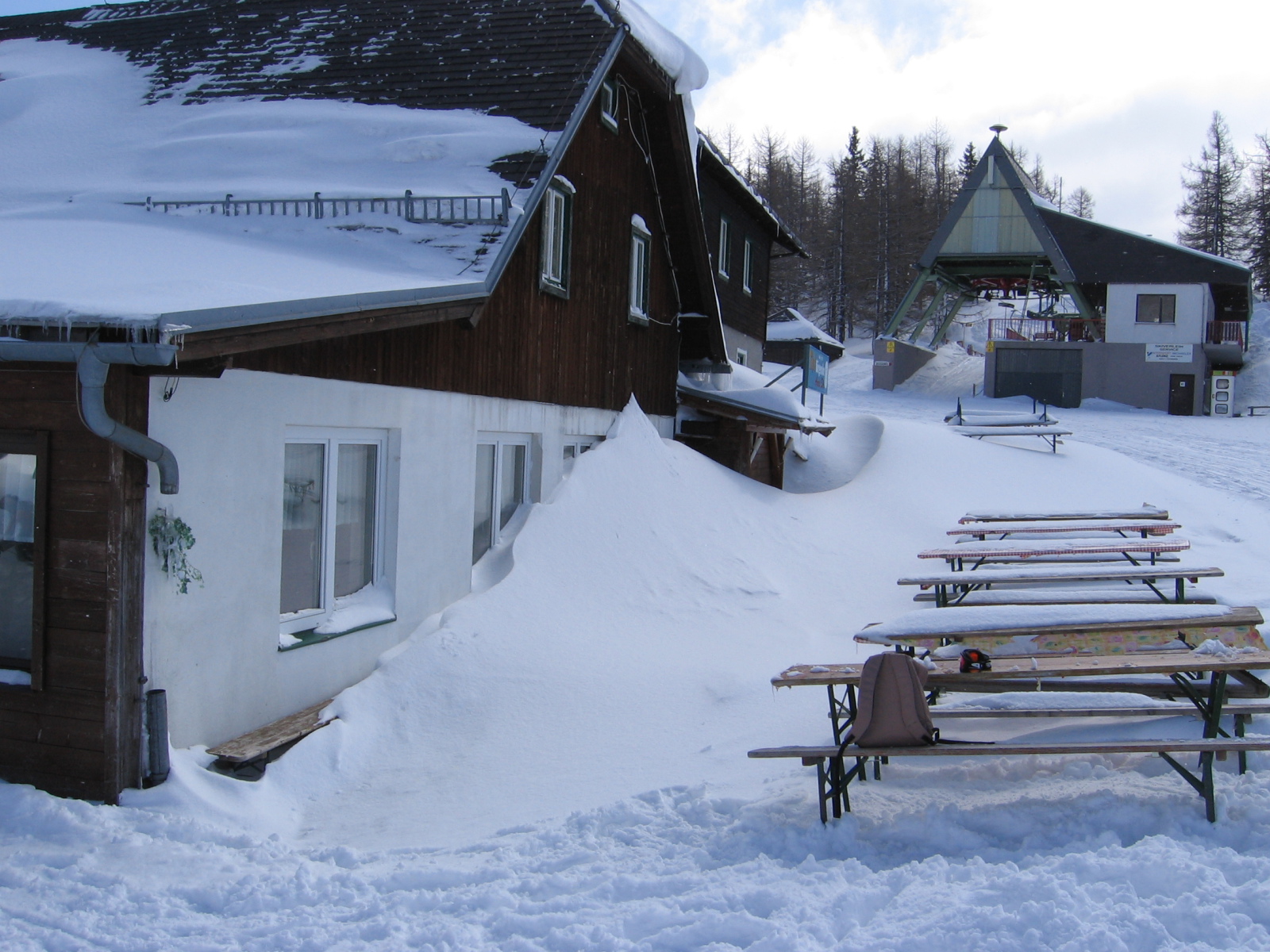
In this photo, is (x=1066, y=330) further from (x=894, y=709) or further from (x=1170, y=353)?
(x=894, y=709)

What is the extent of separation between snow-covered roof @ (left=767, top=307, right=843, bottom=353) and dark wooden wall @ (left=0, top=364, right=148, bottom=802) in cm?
3398

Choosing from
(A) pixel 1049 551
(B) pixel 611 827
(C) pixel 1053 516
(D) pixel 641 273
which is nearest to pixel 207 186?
(D) pixel 641 273

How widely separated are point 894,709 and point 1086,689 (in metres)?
1.76

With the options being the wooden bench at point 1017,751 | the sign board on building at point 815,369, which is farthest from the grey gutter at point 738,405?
the wooden bench at point 1017,751

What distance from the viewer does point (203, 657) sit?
5449mm

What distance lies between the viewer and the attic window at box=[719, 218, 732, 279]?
938 inches

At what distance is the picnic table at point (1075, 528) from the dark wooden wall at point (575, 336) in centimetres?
459

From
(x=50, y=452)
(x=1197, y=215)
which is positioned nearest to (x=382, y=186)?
(x=50, y=452)

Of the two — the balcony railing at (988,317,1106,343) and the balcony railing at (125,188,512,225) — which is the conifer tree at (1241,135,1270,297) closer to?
the balcony railing at (988,317,1106,343)

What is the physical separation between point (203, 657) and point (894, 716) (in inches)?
146

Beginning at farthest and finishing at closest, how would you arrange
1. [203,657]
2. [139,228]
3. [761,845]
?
[139,228] → [203,657] → [761,845]

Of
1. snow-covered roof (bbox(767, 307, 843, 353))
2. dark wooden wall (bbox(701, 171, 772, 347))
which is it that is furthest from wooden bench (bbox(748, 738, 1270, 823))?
snow-covered roof (bbox(767, 307, 843, 353))

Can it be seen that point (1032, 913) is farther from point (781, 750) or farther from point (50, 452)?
point (50, 452)

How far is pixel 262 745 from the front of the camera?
18.0 ft
